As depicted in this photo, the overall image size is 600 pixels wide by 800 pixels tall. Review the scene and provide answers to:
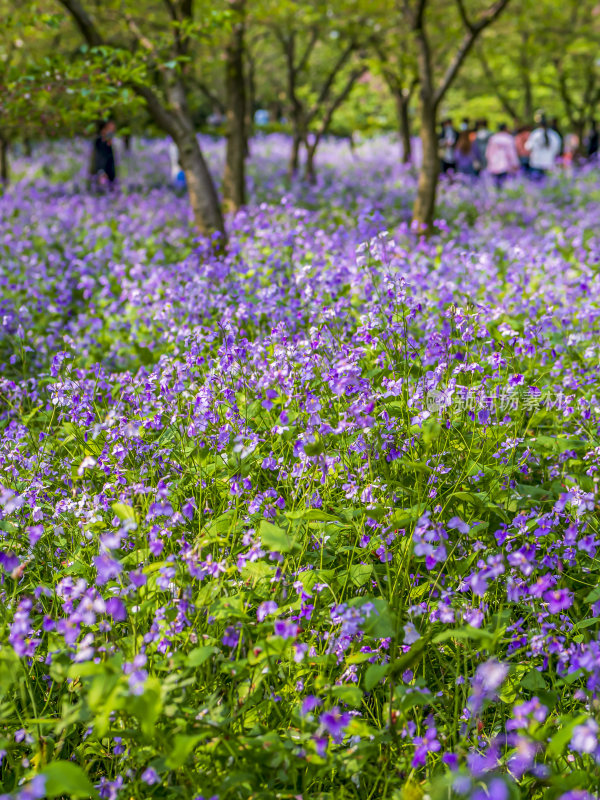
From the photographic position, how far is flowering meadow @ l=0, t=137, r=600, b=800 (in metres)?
2.18

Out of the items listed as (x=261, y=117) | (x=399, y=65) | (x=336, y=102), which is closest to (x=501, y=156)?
(x=399, y=65)

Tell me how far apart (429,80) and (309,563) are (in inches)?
370

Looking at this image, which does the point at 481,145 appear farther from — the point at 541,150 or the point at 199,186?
the point at 199,186

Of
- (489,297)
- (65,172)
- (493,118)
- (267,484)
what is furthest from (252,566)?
(493,118)

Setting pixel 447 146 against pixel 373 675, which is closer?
pixel 373 675

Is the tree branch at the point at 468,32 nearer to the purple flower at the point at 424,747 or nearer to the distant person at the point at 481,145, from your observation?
the purple flower at the point at 424,747

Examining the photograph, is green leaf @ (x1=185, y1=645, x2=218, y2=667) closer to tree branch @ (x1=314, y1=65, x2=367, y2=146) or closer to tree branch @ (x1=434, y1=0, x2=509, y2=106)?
tree branch @ (x1=434, y1=0, x2=509, y2=106)

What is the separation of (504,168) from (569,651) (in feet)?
54.9

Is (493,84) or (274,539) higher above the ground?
(493,84)

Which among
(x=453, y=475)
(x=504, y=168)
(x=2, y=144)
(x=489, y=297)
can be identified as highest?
(x=2, y=144)

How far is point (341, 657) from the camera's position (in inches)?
104

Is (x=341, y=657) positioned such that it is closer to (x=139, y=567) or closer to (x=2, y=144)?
(x=139, y=567)

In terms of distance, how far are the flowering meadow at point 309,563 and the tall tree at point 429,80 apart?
17.5 ft

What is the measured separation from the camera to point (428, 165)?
10.8 metres
